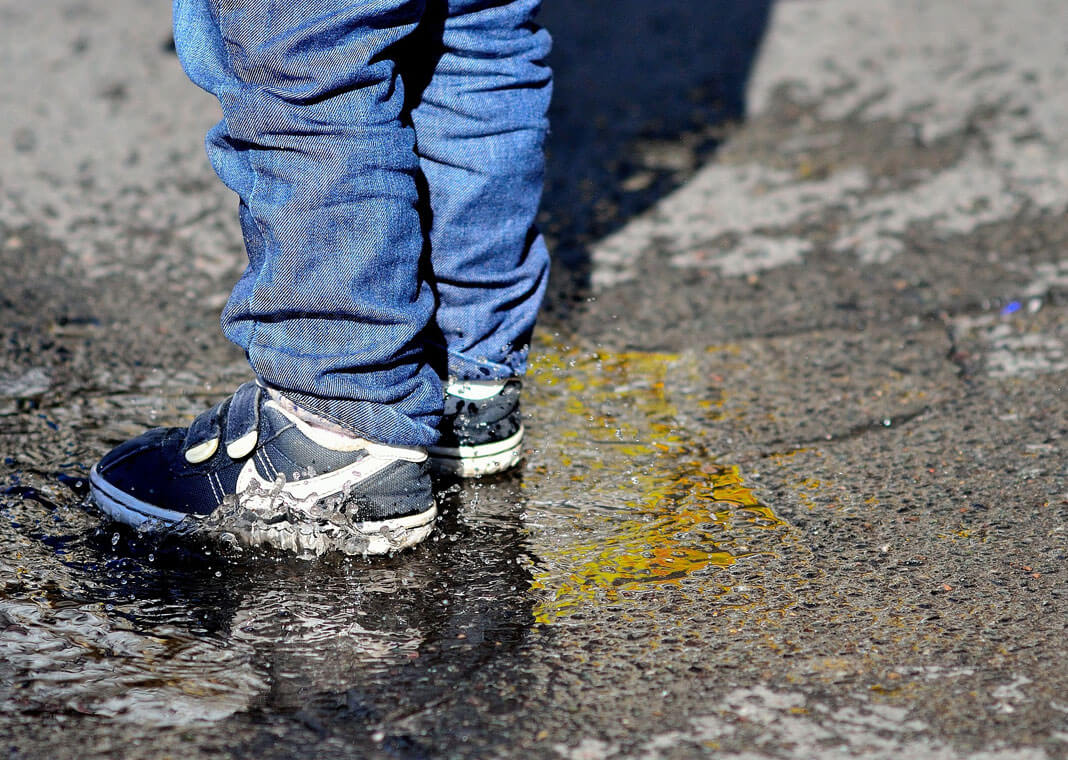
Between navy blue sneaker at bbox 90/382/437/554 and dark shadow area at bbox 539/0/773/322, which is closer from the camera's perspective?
navy blue sneaker at bbox 90/382/437/554

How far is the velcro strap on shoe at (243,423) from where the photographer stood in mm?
1728

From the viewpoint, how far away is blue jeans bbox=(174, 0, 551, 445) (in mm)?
1479

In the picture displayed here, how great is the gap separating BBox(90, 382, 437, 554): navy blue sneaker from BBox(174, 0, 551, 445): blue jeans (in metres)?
0.06

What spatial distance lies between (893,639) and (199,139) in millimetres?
2881

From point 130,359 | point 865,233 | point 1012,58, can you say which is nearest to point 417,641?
point 130,359

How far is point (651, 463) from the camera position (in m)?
2.04

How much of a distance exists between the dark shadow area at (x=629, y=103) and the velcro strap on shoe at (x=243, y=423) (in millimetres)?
1035

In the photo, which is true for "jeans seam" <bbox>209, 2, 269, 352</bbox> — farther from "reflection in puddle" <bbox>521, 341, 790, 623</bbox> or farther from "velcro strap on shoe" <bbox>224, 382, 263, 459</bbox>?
"reflection in puddle" <bbox>521, 341, 790, 623</bbox>

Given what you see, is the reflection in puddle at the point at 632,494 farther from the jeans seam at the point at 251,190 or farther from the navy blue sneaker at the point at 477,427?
the jeans seam at the point at 251,190

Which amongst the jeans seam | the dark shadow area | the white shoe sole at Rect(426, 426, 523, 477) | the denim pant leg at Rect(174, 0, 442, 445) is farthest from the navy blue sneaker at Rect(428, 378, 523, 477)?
the dark shadow area

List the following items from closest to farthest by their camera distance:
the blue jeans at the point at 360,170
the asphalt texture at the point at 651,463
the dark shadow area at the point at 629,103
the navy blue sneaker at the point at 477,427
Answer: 1. the asphalt texture at the point at 651,463
2. the blue jeans at the point at 360,170
3. the navy blue sneaker at the point at 477,427
4. the dark shadow area at the point at 629,103

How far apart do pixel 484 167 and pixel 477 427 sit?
0.43 metres

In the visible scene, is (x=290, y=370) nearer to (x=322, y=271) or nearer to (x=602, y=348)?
(x=322, y=271)

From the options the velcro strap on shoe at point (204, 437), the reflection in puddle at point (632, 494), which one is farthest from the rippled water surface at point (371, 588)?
the velcro strap on shoe at point (204, 437)
